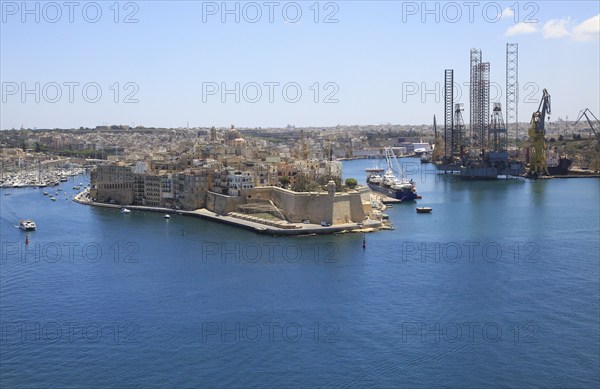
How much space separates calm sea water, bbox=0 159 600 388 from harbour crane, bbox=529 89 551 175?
44.5 feet

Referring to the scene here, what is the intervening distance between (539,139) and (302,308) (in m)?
21.3

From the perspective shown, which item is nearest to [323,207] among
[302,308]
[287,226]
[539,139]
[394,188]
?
[287,226]

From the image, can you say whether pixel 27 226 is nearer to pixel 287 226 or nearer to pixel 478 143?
pixel 287 226

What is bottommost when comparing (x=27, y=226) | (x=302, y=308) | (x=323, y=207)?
(x=302, y=308)

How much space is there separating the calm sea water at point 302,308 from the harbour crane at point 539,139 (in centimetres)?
1356

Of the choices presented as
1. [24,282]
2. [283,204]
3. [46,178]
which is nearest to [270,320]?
[24,282]

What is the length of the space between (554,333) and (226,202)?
981cm

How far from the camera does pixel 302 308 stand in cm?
841

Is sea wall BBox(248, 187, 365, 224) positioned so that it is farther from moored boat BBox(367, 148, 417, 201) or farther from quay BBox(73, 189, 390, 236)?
moored boat BBox(367, 148, 417, 201)

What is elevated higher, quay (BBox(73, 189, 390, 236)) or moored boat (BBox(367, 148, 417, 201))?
moored boat (BBox(367, 148, 417, 201))

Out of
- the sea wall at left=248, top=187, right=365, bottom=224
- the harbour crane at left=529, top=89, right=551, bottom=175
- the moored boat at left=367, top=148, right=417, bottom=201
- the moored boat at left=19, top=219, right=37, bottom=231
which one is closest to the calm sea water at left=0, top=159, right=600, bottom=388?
the moored boat at left=19, top=219, right=37, bottom=231

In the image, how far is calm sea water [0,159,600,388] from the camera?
6.54m

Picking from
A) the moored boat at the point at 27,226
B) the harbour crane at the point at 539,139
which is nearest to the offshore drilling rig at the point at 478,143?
the harbour crane at the point at 539,139

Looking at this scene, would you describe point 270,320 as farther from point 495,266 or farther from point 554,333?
point 495,266
